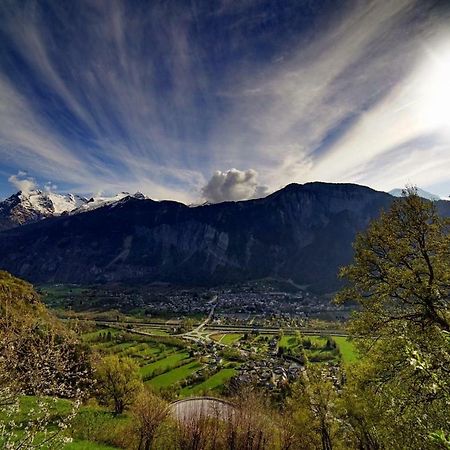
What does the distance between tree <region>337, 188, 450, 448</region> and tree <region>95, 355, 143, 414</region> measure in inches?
1475

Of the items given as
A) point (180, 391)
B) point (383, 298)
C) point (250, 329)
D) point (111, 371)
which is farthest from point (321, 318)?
point (383, 298)

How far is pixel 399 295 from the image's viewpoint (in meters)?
14.6

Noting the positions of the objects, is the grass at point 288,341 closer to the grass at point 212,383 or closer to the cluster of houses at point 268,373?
the cluster of houses at point 268,373

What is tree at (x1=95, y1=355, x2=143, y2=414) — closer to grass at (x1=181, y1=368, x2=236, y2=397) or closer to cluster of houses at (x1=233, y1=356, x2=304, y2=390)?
cluster of houses at (x1=233, y1=356, x2=304, y2=390)

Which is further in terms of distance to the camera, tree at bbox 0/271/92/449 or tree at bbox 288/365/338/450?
tree at bbox 288/365/338/450

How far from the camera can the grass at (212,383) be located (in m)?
76.9

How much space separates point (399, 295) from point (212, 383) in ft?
259

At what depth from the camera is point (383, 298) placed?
14773 mm

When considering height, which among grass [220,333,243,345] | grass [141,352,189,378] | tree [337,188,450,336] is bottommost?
grass [141,352,189,378]

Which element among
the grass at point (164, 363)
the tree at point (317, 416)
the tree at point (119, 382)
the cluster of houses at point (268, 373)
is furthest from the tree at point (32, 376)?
the grass at point (164, 363)

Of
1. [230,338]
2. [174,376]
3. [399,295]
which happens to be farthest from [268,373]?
[399,295]

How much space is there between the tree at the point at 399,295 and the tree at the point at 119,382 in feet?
123

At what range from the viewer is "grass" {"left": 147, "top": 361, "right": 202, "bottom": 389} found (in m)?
83.5

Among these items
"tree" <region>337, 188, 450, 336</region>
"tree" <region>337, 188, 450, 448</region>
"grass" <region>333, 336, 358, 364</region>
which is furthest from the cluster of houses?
"tree" <region>337, 188, 450, 336</region>
